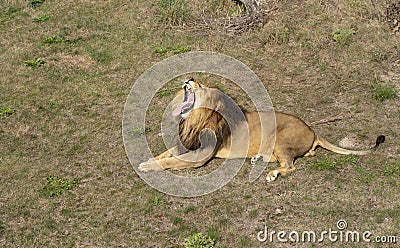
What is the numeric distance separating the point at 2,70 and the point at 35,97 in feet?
5.00

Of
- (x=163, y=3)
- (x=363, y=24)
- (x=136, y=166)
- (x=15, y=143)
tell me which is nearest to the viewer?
(x=136, y=166)

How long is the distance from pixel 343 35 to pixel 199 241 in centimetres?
671

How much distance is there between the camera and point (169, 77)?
1111 centimetres

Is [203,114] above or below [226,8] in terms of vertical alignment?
above

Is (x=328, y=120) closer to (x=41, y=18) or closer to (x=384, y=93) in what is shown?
(x=384, y=93)

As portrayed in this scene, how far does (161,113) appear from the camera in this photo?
32.2 feet

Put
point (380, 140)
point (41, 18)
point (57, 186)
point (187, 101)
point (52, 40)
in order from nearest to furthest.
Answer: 1. point (187, 101)
2. point (57, 186)
3. point (380, 140)
4. point (52, 40)
5. point (41, 18)

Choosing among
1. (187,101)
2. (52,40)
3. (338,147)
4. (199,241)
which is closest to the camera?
(199,241)

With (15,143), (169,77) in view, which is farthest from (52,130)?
(169,77)

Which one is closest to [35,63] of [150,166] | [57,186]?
[57,186]

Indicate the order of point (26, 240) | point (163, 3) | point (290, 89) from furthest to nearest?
point (163, 3)
point (290, 89)
point (26, 240)

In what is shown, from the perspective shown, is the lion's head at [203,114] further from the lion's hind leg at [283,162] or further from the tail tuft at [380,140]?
the tail tuft at [380,140]

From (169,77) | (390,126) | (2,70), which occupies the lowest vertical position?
(2,70)

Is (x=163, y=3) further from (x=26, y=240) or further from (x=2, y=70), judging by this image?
(x=26, y=240)
